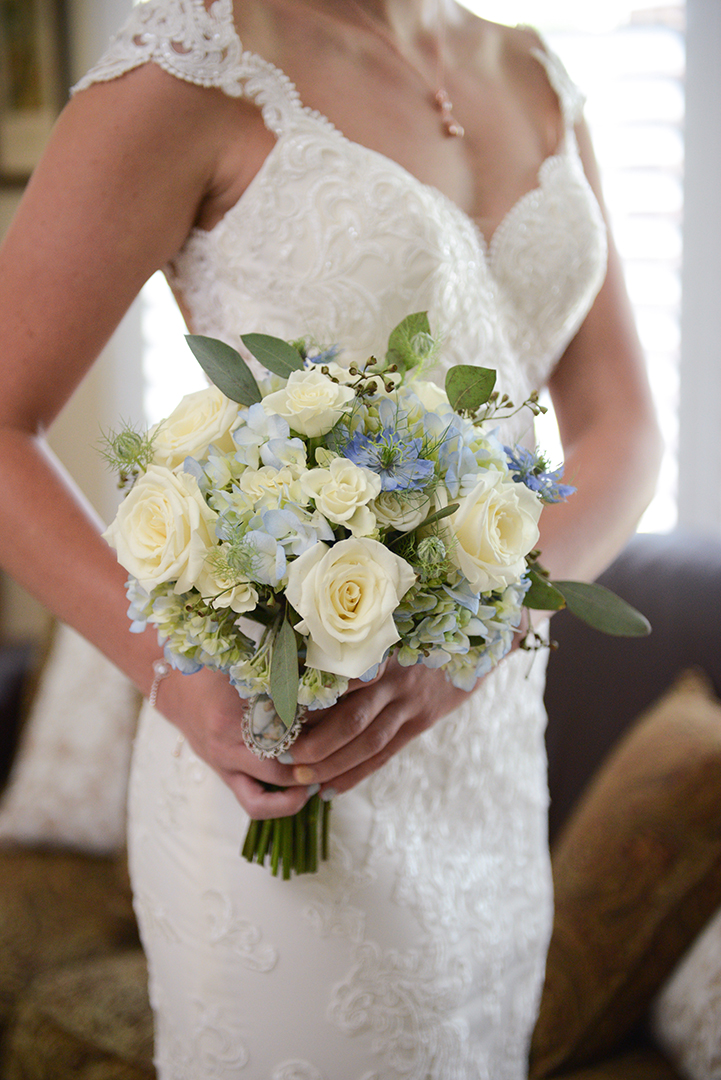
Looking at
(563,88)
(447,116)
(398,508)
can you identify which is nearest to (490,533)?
(398,508)

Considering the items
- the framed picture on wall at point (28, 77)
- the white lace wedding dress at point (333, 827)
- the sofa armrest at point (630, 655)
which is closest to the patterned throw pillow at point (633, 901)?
the sofa armrest at point (630, 655)

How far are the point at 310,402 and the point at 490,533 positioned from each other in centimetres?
17

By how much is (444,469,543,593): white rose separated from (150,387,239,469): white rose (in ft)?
0.68

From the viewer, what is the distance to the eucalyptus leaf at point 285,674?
0.73 meters

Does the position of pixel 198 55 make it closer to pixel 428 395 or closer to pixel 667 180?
pixel 428 395

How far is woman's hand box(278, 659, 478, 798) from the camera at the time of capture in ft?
2.85

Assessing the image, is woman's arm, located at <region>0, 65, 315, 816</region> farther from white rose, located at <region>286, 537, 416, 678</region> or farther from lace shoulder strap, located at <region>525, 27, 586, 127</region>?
lace shoulder strap, located at <region>525, 27, 586, 127</region>

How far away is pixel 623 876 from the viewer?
5.62 ft

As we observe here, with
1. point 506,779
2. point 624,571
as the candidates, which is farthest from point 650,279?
point 506,779

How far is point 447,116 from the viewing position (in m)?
→ 1.23

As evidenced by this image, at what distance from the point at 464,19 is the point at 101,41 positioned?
2566 millimetres

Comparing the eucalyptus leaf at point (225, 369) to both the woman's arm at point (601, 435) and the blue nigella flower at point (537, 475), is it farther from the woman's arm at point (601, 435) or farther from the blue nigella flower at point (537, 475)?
the woman's arm at point (601, 435)

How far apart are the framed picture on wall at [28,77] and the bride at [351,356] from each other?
2645 mm

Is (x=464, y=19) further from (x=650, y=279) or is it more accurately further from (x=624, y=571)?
(x=650, y=279)
